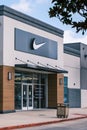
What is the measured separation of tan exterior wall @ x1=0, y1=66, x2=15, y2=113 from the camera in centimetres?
2895

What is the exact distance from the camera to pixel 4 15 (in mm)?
29391

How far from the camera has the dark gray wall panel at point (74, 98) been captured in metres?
43.5

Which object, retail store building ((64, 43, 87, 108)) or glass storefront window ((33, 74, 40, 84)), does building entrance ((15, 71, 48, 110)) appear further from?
retail store building ((64, 43, 87, 108))

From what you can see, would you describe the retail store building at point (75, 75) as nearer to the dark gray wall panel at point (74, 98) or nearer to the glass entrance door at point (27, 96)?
the dark gray wall panel at point (74, 98)

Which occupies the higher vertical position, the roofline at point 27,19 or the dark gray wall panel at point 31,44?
the roofline at point 27,19

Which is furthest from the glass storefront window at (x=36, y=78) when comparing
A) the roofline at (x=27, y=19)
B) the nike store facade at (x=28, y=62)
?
the roofline at (x=27, y=19)

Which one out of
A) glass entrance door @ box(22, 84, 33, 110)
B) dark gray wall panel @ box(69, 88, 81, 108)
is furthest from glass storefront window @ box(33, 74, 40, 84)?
dark gray wall panel @ box(69, 88, 81, 108)

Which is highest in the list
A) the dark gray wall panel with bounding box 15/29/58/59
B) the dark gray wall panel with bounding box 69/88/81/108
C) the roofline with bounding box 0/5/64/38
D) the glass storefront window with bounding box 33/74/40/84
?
the roofline with bounding box 0/5/64/38

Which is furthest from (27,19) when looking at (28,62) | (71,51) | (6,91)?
(71,51)

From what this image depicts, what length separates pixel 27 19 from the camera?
3244cm

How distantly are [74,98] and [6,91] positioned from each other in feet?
53.1

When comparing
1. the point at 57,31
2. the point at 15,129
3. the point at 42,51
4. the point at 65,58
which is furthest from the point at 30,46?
the point at 15,129

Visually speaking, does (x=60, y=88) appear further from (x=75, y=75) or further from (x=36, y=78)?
(x=75, y=75)

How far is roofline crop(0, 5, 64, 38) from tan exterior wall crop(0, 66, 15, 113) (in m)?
3.95
